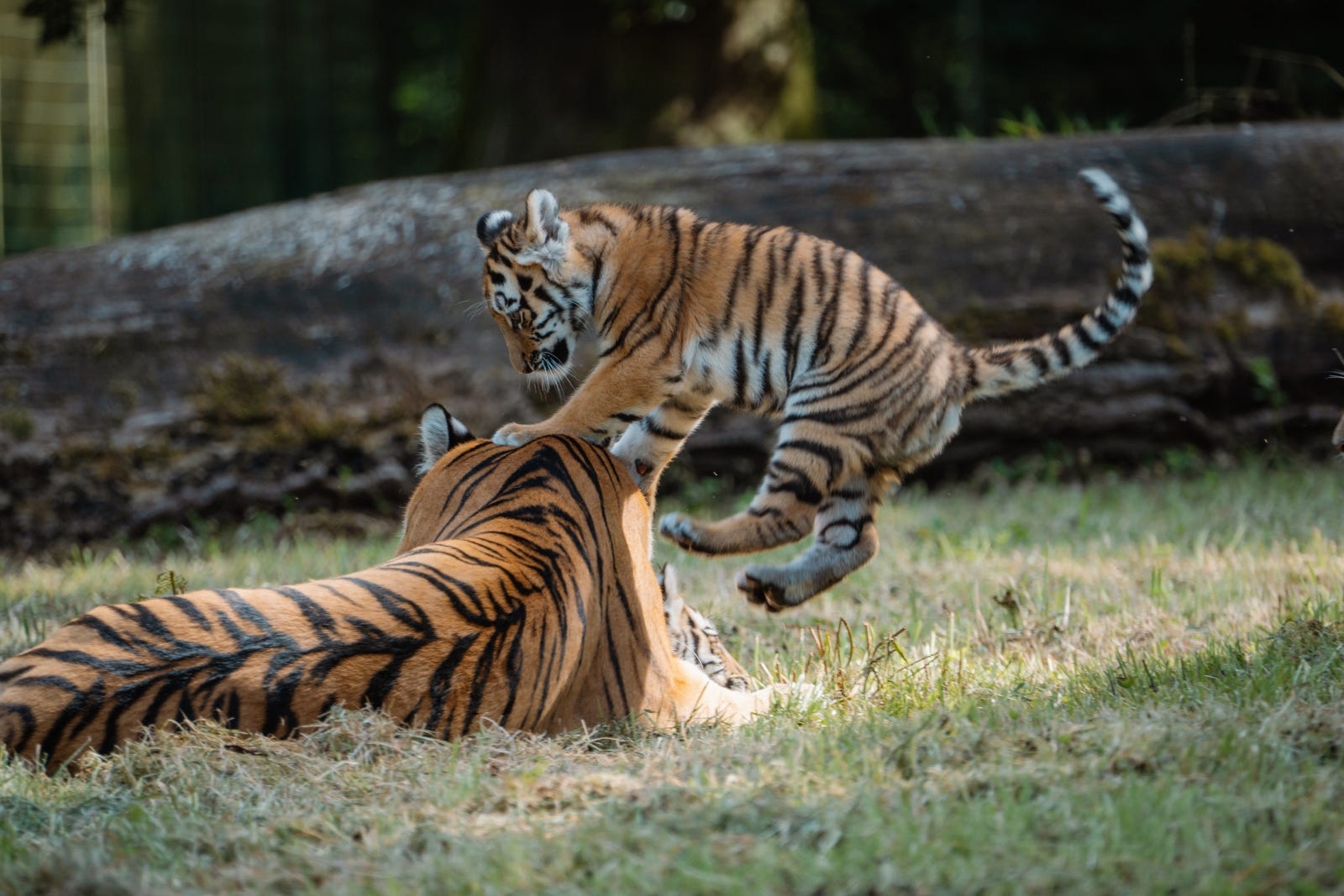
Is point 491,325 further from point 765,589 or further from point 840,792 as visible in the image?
point 840,792

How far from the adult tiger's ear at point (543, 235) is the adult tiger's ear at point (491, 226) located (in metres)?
0.23

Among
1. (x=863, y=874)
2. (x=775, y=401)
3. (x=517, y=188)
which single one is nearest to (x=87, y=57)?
(x=517, y=188)

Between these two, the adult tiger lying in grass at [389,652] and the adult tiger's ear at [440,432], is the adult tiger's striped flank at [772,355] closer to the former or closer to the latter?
the adult tiger's ear at [440,432]

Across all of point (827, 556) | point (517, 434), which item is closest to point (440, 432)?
point (517, 434)

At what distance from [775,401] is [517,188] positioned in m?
3.15

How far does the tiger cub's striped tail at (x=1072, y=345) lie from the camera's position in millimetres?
4473

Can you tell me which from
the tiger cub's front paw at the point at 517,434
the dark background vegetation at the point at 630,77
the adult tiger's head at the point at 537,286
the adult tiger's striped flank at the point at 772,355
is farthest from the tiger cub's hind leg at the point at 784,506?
the dark background vegetation at the point at 630,77

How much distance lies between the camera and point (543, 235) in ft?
15.2

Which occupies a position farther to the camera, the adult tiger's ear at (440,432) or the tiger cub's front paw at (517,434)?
the tiger cub's front paw at (517,434)

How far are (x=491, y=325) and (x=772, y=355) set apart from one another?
110 inches

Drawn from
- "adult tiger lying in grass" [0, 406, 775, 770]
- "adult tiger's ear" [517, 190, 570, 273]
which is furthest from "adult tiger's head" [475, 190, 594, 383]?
"adult tiger lying in grass" [0, 406, 775, 770]

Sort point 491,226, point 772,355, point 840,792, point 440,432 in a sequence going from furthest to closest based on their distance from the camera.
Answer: point 491,226 → point 772,355 → point 440,432 → point 840,792

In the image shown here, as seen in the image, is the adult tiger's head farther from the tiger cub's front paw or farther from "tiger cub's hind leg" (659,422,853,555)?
"tiger cub's hind leg" (659,422,853,555)

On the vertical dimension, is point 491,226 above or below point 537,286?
above
